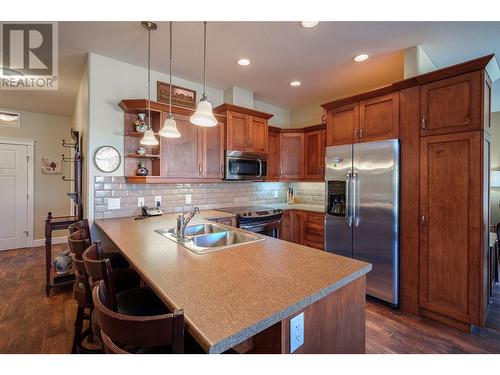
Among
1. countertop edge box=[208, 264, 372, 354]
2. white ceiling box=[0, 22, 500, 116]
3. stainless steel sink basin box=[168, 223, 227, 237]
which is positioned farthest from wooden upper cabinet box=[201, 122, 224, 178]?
countertop edge box=[208, 264, 372, 354]

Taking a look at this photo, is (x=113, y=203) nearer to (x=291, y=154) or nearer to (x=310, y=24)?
(x=310, y=24)

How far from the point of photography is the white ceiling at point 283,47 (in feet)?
7.10

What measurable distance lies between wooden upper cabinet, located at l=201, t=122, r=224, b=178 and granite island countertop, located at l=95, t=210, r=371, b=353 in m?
1.59

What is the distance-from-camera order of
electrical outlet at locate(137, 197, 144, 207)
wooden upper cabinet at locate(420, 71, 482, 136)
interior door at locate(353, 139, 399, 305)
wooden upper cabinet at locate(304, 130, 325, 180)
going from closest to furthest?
wooden upper cabinet at locate(420, 71, 482, 136) → interior door at locate(353, 139, 399, 305) → electrical outlet at locate(137, 197, 144, 207) → wooden upper cabinet at locate(304, 130, 325, 180)

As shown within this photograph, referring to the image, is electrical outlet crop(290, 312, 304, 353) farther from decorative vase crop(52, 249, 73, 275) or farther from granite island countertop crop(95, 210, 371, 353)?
decorative vase crop(52, 249, 73, 275)

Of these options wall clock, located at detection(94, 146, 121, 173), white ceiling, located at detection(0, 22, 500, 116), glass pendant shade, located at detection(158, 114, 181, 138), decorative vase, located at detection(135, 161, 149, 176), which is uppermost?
white ceiling, located at detection(0, 22, 500, 116)

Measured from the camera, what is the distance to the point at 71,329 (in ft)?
7.04

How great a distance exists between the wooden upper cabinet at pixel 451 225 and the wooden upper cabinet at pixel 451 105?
0.27 feet

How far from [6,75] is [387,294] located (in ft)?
16.7

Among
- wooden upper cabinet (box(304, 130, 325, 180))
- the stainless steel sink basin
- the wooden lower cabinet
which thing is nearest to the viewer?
the stainless steel sink basin

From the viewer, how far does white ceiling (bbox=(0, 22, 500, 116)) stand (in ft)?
7.10

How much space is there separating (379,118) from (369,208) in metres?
0.96

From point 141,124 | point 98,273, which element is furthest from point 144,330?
point 141,124

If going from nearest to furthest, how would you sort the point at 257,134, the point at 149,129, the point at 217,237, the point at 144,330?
1. the point at 144,330
2. the point at 217,237
3. the point at 149,129
4. the point at 257,134
